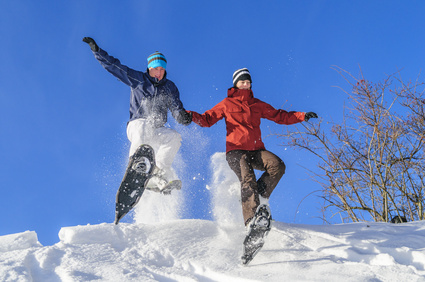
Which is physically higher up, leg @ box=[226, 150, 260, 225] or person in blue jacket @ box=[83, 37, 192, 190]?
person in blue jacket @ box=[83, 37, 192, 190]

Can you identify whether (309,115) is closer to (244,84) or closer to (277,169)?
(244,84)

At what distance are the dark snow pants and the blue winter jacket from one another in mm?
1119

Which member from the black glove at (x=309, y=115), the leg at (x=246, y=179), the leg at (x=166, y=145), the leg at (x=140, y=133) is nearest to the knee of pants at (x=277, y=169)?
the leg at (x=246, y=179)

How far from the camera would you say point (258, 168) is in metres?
3.91

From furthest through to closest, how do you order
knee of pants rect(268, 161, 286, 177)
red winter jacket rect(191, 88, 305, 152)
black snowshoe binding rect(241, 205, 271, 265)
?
1. red winter jacket rect(191, 88, 305, 152)
2. knee of pants rect(268, 161, 286, 177)
3. black snowshoe binding rect(241, 205, 271, 265)

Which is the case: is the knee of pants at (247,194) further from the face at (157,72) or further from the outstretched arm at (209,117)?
the face at (157,72)

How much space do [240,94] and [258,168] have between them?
94 centimetres

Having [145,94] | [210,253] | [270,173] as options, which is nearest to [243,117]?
[270,173]

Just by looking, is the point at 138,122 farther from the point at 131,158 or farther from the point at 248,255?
the point at 248,255

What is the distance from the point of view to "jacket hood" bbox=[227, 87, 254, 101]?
427cm

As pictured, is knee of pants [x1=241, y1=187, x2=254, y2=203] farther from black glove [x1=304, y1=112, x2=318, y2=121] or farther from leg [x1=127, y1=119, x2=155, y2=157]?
leg [x1=127, y1=119, x2=155, y2=157]

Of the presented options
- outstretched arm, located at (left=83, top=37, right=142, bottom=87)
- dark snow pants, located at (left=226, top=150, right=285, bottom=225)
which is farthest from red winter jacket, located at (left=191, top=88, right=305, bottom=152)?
outstretched arm, located at (left=83, top=37, right=142, bottom=87)

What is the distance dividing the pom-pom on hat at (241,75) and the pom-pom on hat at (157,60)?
38.2 inches

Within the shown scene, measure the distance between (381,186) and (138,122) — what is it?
4602 mm
